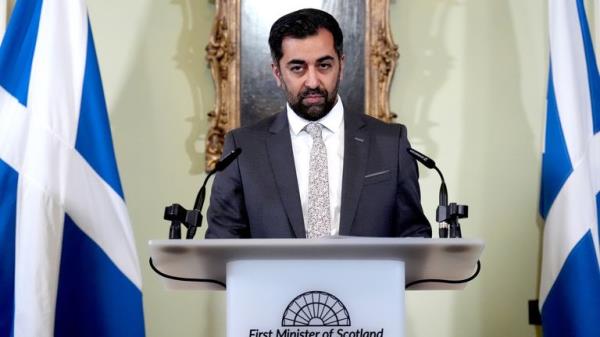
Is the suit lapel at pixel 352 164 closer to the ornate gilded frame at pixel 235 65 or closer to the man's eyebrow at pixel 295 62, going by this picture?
the man's eyebrow at pixel 295 62

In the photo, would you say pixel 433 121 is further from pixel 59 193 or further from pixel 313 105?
pixel 59 193

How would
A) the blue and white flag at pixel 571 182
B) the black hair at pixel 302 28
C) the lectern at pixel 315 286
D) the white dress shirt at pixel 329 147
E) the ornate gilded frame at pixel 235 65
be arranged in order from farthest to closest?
the ornate gilded frame at pixel 235 65, the blue and white flag at pixel 571 182, the black hair at pixel 302 28, the white dress shirt at pixel 329 147, the lectern at pixel 315 286

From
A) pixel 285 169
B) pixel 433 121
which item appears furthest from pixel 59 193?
pixel 433 121

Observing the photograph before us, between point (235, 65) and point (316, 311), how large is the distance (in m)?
1.89

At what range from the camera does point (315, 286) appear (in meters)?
1.82

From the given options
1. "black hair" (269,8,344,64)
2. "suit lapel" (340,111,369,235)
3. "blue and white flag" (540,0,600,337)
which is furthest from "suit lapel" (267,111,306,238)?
"blue and white flag" (540,0,600,337)

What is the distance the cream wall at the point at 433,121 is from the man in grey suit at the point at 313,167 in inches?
31.8

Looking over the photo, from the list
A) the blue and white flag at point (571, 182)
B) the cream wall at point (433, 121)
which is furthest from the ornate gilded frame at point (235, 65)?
the blue and white flag at point (571, 182)

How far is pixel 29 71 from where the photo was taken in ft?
9.64

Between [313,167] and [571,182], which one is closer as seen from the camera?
[313,167]

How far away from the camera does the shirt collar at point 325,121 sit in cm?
277

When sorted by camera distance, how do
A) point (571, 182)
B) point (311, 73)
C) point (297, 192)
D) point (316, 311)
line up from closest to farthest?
point (316, 311) < point (297, 192) < point (311, 73) < point (571, 182)

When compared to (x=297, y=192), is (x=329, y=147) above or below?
above

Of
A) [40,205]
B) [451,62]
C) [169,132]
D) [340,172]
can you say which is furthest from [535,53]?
[40,205]
